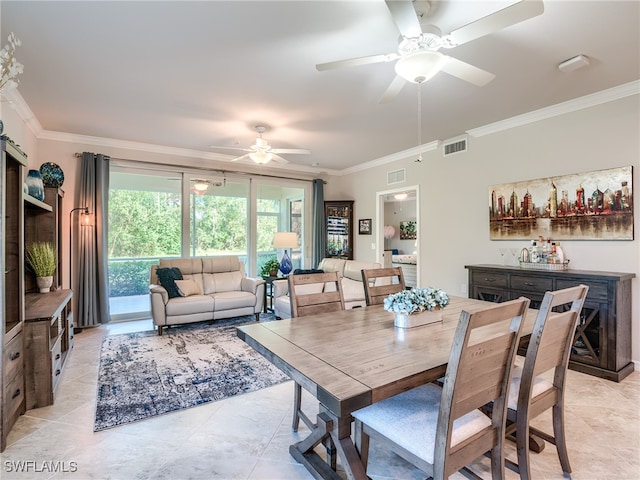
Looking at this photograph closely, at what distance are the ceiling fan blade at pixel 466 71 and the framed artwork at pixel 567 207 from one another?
209cm

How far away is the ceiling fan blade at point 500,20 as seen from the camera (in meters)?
1.52

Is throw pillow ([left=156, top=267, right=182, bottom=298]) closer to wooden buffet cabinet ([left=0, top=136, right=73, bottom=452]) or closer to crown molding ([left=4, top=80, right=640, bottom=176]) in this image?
wooden buffet cabinet ([left=0, top=136, right=73, bottom=452])

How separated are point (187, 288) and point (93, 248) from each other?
56.3 inches

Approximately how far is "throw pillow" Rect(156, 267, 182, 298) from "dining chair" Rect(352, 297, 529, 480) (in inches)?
146

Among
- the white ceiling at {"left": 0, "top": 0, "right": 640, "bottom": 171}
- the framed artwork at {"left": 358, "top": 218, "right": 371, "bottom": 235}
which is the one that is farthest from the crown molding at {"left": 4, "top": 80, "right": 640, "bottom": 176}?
the framed artwork at {"left": 358, "top": 218, "right": 371, "bottom": 235}

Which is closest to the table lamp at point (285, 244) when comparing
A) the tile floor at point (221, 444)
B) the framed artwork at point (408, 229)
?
the tile floor at point (221, 444)

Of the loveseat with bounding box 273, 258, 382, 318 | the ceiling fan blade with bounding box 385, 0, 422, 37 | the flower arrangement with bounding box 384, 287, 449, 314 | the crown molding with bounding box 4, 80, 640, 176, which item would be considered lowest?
the loveseat with bounding box 273, 258, 382, 318

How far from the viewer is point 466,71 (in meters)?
2.15

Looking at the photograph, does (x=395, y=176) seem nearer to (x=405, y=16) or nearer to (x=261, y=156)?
(x=261, y=156)

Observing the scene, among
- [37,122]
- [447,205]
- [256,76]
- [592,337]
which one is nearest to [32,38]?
[256,76]

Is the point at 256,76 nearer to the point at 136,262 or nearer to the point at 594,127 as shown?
the point at 594,127

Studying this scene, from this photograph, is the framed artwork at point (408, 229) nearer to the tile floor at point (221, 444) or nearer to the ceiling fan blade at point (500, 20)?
the tile floor at point (221, 444)

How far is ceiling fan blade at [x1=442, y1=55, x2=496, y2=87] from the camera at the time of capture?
2062 millimetres

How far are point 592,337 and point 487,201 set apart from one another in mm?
1935
